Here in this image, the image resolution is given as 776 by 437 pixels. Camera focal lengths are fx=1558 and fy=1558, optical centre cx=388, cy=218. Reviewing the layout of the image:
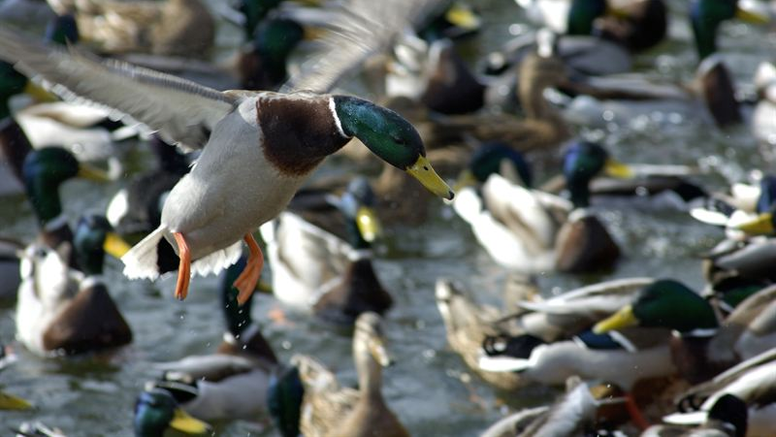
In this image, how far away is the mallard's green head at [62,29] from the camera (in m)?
10.3

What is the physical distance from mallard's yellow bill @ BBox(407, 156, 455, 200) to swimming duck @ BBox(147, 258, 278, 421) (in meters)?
2.13

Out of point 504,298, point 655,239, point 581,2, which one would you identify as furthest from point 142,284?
point 581,2

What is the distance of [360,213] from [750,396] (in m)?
2.54

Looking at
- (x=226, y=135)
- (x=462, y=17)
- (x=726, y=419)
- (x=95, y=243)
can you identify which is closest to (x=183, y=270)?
(x=226, y=135)

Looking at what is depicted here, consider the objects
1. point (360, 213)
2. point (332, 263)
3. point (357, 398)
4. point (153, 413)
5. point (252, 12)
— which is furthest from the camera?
point (252, 12)

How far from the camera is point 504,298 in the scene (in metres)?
7.75

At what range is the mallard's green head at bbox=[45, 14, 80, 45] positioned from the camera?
404 inches

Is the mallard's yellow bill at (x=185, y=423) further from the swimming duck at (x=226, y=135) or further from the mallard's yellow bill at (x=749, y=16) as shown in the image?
the mallard's yellow bill at (x=749, y=16)

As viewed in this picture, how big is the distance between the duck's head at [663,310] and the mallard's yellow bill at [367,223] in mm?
1536

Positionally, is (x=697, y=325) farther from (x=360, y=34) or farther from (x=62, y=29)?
(x=62, y=29)

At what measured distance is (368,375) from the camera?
6.28 m

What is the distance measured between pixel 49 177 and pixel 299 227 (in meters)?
1.33

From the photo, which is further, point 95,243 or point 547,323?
point 95,243

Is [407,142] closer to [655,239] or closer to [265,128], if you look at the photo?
[265,128]
